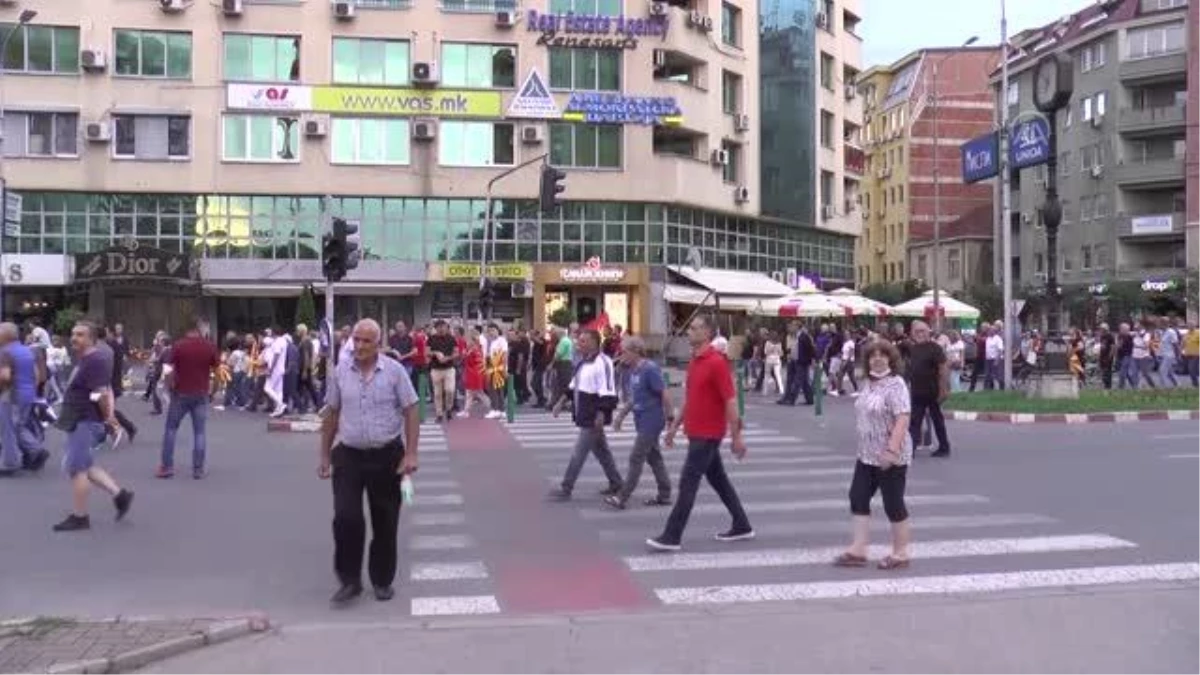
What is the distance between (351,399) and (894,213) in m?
95.7

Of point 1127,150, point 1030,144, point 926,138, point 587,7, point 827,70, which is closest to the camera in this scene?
point 1030,144

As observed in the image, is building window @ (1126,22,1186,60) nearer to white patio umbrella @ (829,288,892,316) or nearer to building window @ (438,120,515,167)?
white patio umbrella @ (829,288,892,316)

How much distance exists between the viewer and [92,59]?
43.0m

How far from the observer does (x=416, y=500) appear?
11820mm

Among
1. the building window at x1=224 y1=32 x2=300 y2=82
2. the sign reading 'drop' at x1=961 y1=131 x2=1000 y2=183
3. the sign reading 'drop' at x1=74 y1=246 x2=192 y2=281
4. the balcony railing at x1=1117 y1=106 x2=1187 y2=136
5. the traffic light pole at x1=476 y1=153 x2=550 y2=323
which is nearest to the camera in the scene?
the sign reading 'drop' at x1=961 y1=131 x2=1000 y2=183

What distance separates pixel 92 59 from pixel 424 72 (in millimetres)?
11470

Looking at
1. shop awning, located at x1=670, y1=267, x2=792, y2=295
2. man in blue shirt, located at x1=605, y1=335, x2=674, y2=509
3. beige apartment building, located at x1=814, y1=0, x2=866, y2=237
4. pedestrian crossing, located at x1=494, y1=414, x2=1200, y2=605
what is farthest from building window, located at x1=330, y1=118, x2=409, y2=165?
man in blue shirt, located at x1=605, y1=335, x2=674, y2=509

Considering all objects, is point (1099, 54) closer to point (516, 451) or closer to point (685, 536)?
point (516, 451)

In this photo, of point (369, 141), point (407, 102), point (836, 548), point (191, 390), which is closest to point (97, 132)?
point (369, 141)

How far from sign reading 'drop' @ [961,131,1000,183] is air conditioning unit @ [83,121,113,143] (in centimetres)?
3019

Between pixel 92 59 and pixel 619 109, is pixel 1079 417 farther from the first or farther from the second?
pixel 92 59

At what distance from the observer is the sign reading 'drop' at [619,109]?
4609 cm

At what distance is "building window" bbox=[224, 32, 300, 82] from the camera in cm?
4456

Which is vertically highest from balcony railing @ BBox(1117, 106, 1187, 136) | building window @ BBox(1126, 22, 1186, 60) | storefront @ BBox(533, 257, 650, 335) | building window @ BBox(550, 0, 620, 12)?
building window @ BBox(1126, 22, 1186, 60)
